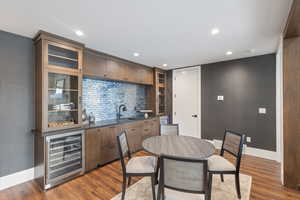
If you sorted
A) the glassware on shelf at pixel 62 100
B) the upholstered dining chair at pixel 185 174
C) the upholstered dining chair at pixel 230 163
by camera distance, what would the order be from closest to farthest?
the upholstered dining chair at pixel 185 174 → the upholstered dining chair at pixel 230 163 → the glassware on shelf at pixel 62 100

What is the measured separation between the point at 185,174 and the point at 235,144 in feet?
4.25

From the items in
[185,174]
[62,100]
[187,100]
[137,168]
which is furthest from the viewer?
[187,100]

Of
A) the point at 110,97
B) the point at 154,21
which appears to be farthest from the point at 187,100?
the point at 154,21

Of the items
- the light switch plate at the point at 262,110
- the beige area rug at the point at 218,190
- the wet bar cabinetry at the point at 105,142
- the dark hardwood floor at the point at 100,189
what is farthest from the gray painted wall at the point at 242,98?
the wet bar cabinetry at the point at 105,142

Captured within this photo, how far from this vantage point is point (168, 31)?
2314mm

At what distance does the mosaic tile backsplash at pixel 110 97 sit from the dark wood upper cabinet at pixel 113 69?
0.38 meters

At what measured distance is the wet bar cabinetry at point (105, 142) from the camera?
2781mm

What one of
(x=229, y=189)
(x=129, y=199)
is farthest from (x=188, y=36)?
(x=129, y=199)

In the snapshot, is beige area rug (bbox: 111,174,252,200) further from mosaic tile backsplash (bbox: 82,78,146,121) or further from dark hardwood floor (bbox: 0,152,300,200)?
mosaic tile backsplash (bbox: 82,78,146,121)

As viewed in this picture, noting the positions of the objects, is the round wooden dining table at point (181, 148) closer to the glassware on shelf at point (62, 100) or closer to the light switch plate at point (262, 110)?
the glassware on shelf at point (62, 100)

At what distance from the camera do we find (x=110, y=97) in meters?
3.91

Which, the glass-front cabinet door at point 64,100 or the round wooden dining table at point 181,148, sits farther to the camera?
the glass-front cabinet door at point 64,100

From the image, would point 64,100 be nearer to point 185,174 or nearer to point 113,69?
point 113,69

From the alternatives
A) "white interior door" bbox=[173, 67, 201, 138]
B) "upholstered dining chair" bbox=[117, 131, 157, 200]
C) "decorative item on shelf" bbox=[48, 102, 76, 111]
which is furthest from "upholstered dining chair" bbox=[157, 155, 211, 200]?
"white interior door" bbox=[173, 67, 201, 138]
